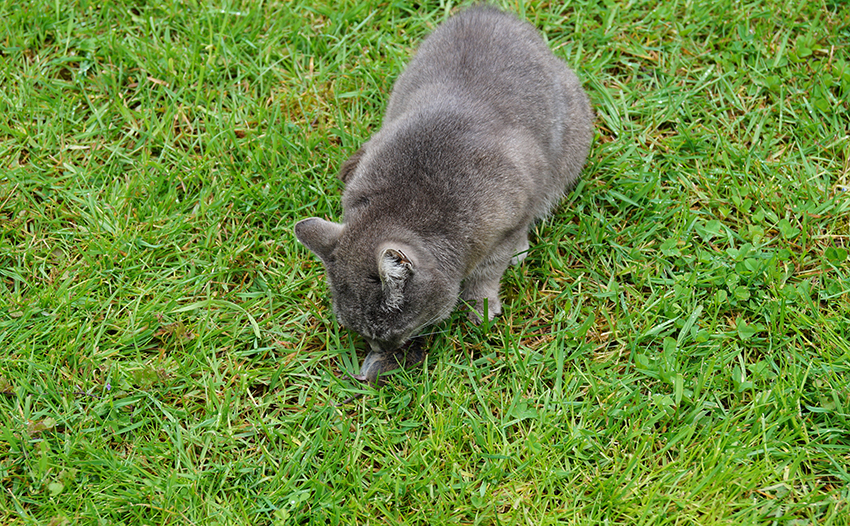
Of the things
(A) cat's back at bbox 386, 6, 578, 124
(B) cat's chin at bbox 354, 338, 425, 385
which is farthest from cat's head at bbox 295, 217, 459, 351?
(A) cat's back at bbox 386, 6, 578, 124

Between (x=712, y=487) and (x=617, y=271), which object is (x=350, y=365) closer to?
(x=617, y=271)

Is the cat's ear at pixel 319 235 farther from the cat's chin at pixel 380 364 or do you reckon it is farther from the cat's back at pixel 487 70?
the cat's back at pixel 487 70

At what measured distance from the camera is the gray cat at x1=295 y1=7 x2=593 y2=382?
3.73 meters

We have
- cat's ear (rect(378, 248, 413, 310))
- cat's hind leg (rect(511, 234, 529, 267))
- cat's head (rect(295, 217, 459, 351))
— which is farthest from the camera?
cat's hind leg (rect(511, 234, 529, 267))

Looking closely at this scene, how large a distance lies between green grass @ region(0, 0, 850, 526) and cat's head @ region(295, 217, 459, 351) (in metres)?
0.41

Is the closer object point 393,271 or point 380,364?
point 393,271

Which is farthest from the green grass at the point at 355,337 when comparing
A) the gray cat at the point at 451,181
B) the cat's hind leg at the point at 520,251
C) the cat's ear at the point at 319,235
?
the cat's ear at the point at 319,235

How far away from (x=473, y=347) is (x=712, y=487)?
145cm

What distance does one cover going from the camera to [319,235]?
12.4 ft

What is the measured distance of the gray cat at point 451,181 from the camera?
373 cm

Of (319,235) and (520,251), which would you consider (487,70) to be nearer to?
(520,251)

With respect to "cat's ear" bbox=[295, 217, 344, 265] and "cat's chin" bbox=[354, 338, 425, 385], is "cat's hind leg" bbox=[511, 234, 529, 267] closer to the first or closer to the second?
"cat's chin" bbox=[354, 338, 425, 385]

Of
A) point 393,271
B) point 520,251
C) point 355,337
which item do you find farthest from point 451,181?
point 355,337

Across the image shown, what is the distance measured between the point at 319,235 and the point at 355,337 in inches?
29.3
